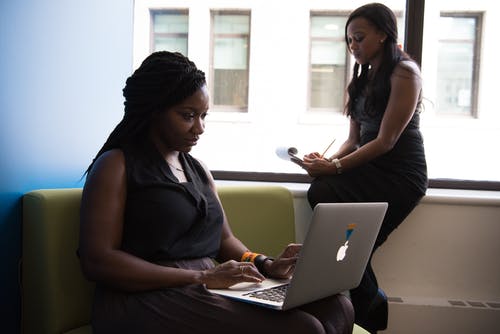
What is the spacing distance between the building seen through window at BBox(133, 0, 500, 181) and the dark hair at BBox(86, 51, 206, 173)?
1.62 meters

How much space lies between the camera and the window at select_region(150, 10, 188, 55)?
362 centimetres

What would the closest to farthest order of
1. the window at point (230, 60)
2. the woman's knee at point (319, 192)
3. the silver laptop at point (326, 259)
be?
the silver laptop at point (326, 259)
the woman's knee at point (319, 192)
the window at point (230, 60)

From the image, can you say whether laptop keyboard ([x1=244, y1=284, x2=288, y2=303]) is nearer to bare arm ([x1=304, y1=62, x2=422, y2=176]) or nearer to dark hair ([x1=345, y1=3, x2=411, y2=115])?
bare arm ([x1=304, y1=62, x2=422, y2=176])

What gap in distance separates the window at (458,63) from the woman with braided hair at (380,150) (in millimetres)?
1022

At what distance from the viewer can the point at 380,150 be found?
8.22 ft

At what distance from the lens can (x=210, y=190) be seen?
1.86m

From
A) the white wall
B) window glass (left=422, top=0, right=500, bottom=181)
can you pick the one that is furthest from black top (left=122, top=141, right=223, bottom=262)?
window glass (left=422, top=0, right=500, bottom=181)

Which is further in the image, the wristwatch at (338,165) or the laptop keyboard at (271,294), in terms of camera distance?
the wristwatch at (338,165)

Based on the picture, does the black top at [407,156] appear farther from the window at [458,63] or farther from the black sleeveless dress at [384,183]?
the window at [458,63]

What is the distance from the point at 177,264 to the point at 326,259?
1.38ft

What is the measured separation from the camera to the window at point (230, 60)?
3852 mm

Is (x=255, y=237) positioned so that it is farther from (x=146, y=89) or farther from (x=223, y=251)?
(x=146, y=89)

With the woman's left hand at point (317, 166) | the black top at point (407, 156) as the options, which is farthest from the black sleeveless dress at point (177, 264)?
the black top at point (407, 156)

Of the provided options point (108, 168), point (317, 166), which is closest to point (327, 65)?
point (317, 166)
